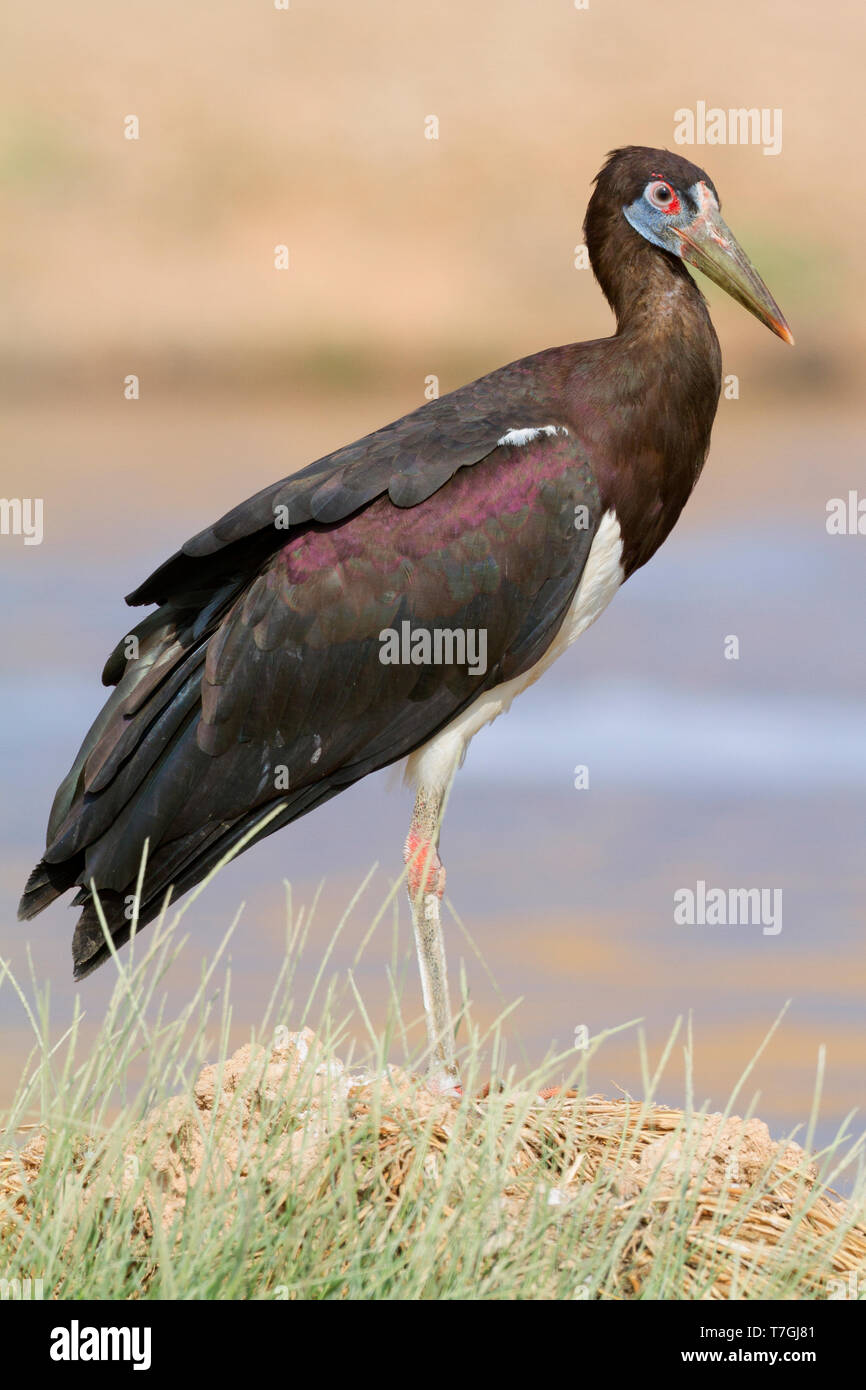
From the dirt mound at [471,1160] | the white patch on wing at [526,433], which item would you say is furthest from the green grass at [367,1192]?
Answer: the white patch on wing at [526,433]

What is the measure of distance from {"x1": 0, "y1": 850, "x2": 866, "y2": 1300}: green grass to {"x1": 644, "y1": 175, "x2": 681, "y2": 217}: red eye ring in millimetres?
3478

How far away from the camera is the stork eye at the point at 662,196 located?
23.2 feet

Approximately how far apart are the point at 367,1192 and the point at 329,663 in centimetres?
219

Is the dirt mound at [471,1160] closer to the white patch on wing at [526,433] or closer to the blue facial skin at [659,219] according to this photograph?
the white patch on wing at [526,433]

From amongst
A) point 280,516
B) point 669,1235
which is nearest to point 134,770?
point 280,516

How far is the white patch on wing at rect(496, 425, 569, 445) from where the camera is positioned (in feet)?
21.7

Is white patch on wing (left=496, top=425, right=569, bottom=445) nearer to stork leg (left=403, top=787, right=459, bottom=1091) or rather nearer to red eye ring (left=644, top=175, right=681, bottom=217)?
red eye ring (left=644, top=175, right=681, bottom=217)

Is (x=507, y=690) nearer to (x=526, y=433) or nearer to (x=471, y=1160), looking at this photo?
(x=526, y=433)

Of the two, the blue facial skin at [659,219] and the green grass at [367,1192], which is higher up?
the blue facial skin at [659,219]

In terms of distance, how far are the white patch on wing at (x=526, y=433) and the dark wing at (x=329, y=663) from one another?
31 millimetres

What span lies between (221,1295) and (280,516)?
304 cm

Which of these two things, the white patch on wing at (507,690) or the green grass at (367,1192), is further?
the white patch on wing at (507,690)
